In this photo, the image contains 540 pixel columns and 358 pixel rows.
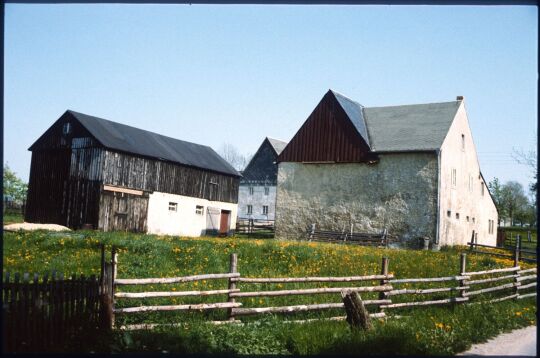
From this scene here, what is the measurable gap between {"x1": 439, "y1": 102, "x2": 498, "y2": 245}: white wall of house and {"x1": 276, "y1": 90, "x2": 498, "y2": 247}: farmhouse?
65mm

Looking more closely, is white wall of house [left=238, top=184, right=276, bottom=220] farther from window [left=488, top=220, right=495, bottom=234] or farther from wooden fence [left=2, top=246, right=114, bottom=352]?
wooden fence [left=2, top=246, right=114, bottom=352]

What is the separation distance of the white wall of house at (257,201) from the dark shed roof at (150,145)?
13826mm

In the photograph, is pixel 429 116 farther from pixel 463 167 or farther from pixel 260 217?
pixel 260 217

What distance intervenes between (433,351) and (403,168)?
21740 millimetres

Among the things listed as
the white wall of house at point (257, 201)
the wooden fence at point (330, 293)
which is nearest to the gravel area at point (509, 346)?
the wooden fence at point (330, 293)

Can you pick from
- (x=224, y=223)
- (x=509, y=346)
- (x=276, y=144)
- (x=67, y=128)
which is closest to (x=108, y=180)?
(x=67, y=128)

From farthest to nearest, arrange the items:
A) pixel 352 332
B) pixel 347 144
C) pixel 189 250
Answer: pixel 347 144 < pixel 189 250 < pixel 352 332

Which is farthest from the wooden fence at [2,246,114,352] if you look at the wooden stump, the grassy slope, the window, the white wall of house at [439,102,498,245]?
the window

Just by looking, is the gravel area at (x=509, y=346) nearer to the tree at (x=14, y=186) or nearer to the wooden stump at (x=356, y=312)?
the wooden stump at (x=356, y=312)

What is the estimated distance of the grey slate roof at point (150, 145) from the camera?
29720 millimetres

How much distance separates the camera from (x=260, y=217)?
53.2 meters

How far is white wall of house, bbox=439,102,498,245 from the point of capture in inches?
1084

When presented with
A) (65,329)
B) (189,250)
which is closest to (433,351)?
(65,329)

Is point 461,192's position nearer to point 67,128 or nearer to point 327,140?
point 327,140
